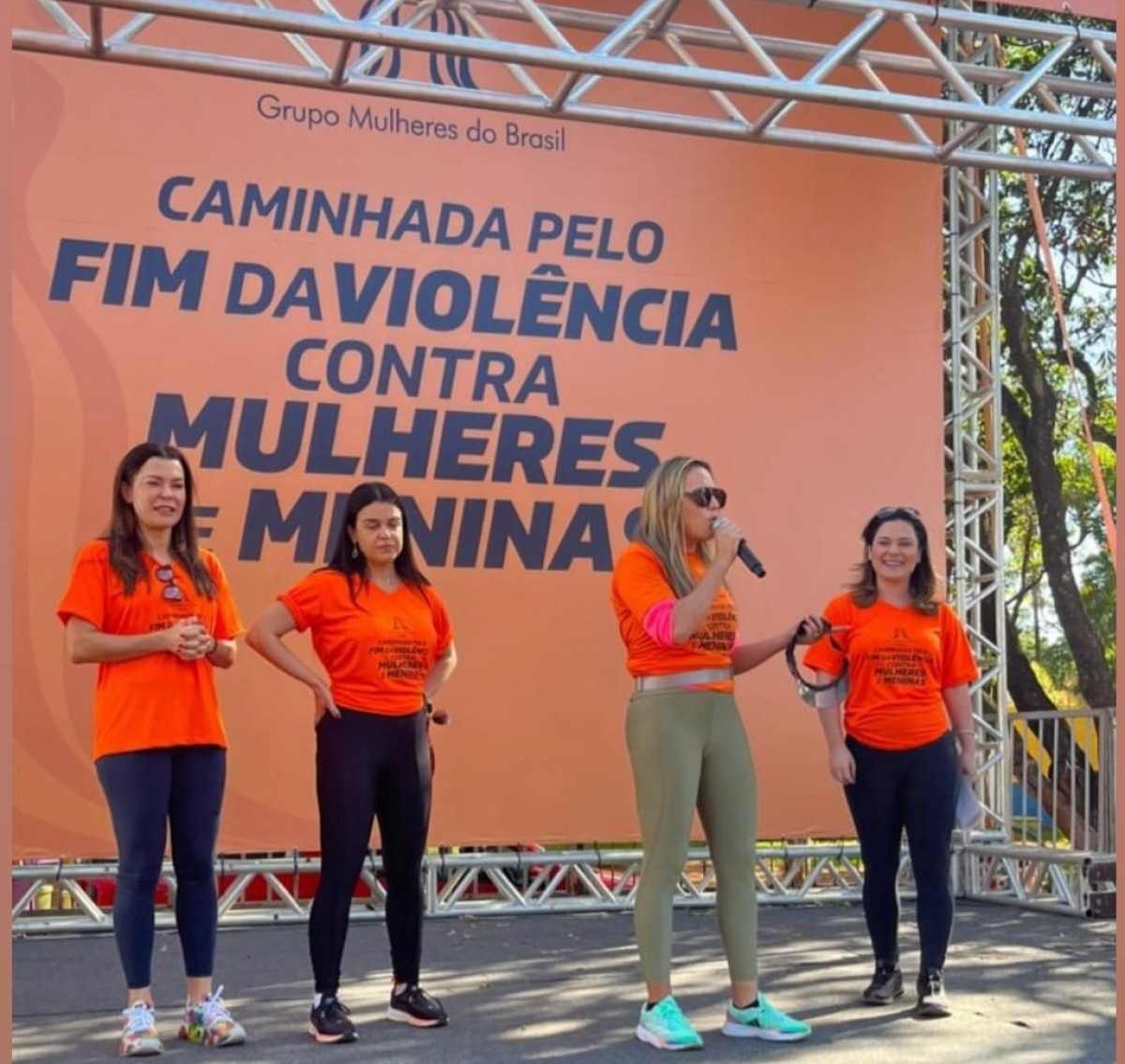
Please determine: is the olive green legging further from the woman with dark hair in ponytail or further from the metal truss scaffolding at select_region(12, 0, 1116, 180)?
the metal truss scaffolding at select_region(12, 0, 1116, 180)

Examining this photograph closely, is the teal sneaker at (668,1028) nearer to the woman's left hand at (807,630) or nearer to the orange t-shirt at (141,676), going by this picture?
the woman's left hand at (807,630)

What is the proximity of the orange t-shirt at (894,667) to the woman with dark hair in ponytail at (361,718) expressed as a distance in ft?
3.93

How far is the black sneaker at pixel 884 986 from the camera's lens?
180 inches

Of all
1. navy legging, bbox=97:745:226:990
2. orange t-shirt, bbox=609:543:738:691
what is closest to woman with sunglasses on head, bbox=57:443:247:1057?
navy legging, bbox=97:745:226:990

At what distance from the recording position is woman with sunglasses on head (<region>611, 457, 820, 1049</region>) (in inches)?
156

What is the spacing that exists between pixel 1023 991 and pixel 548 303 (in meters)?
3.32

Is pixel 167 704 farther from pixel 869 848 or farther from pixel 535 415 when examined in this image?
pixel 535 415

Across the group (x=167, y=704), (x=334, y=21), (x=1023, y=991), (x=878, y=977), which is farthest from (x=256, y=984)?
(x=334, y=21)

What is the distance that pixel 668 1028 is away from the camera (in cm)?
396

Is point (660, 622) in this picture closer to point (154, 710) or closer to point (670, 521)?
point (670, 521)

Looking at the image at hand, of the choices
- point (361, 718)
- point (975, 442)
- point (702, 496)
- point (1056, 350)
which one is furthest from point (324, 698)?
point (1056, 350)

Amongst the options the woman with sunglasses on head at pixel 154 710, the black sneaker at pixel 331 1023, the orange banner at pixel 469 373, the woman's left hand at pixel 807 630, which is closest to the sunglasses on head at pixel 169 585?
the woman with sunglasses on head at pixel 154 710

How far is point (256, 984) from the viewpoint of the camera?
16.7ft

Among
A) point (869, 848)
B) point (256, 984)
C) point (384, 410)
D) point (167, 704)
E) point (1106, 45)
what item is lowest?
point (256, 984)
